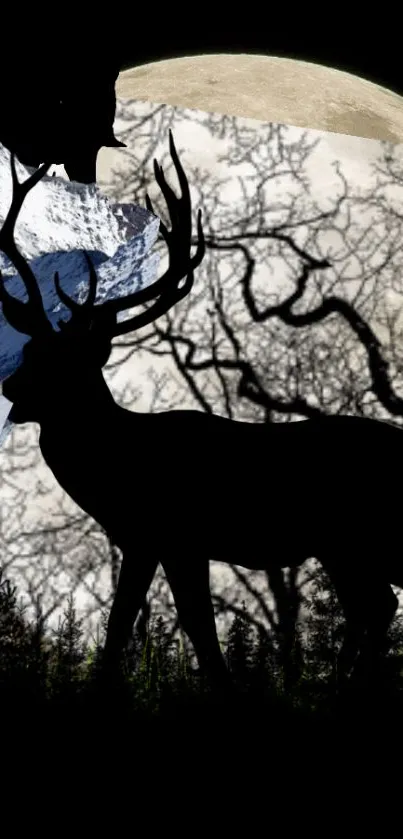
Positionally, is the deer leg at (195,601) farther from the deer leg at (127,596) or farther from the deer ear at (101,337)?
the deer ear at (101,337)

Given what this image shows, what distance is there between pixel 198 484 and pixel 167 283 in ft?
3.44

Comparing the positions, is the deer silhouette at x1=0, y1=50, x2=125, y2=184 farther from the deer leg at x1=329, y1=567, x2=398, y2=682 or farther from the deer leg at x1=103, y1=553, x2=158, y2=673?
the deer leg at x1=329, y1=567, x2=398, y2=682

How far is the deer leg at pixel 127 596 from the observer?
3391mm

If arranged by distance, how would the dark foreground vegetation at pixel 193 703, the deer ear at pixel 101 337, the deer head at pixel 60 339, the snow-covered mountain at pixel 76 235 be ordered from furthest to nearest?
the snow-covered mountain at pixel 76 235 < the deer ear at pixel 101 337 < the deer head at pixel 60 339 < the dark foreground vegetation at pixel 193 703

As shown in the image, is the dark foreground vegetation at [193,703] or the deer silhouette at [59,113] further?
the deer silhouette at [59,113]

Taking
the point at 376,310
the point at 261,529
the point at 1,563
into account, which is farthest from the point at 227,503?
the point at 376,310

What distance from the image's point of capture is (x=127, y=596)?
11.2ft

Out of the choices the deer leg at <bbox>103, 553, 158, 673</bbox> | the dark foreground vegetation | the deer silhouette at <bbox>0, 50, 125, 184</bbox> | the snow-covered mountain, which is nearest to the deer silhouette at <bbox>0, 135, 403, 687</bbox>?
the deer leg at <bbox>103, 553, 158, 673</bbox>

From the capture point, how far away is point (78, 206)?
5.18 meters

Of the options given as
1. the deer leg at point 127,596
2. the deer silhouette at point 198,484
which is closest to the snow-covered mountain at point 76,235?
the deer silhouette at point 198,484

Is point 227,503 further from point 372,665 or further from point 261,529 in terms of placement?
point 372,665

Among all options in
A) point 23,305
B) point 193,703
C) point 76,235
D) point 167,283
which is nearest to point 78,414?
point 23,305

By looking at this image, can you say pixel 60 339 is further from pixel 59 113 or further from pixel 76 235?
pixel 59 113

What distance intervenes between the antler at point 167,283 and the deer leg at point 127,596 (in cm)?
110
